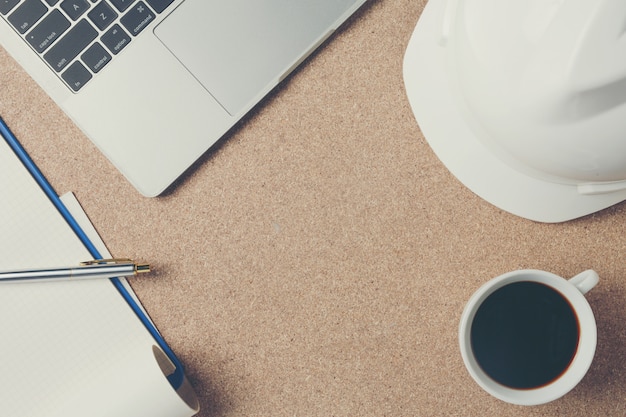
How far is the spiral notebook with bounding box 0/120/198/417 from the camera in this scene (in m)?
0.52

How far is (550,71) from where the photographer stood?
36cm

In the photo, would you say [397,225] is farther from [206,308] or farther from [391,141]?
[206,308]

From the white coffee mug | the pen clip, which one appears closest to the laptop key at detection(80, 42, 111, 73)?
the pen clip

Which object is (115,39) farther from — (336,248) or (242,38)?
(336,248)

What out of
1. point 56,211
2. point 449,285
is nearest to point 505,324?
point 449,285

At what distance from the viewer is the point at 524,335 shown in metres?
0.50

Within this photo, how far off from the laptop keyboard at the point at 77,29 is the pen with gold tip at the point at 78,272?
0.15 meters

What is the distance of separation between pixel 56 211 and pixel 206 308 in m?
0.15

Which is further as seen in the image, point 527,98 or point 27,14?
point 27,14

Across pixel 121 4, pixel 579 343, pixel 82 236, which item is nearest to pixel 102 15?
pixel 121 4

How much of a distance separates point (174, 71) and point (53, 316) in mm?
235

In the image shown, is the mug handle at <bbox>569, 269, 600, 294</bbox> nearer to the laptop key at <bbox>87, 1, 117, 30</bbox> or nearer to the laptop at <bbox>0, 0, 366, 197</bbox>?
the laptop at <bbox>0, 0, 366, 197</bbox>

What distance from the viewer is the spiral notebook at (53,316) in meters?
0.52

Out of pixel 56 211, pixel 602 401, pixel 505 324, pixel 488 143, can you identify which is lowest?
pixel 602 401
